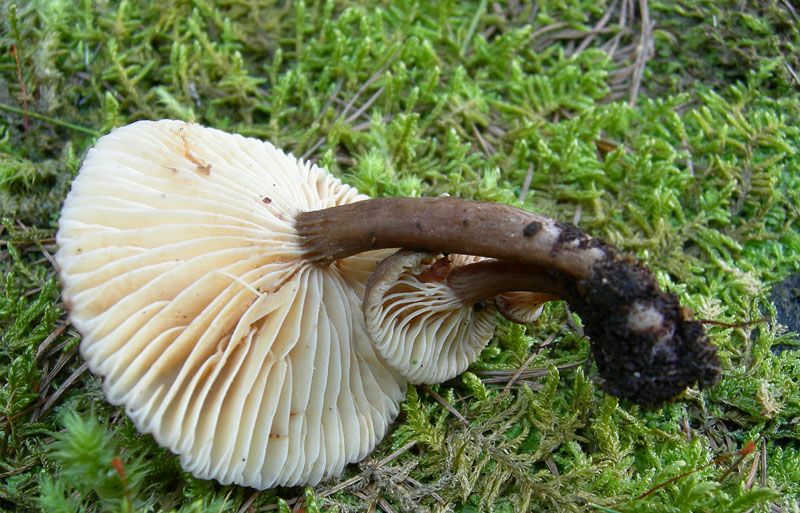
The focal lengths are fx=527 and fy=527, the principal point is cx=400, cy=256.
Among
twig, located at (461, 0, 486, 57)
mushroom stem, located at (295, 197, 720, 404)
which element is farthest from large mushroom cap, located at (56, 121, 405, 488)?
twig, located at (461, 0, 486, 57)

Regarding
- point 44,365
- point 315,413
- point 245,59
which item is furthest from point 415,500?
point 245,59

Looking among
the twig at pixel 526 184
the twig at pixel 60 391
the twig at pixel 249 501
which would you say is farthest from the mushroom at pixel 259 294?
the twig at pixel 526 184

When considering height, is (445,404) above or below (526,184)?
below

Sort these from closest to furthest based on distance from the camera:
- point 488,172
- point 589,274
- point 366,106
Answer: point 589,274 → point 488,172 → point 366,106

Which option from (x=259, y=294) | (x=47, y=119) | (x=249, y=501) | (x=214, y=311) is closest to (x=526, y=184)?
(x=259, y=294)

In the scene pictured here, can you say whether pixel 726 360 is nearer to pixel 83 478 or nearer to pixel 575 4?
pixel 575 4

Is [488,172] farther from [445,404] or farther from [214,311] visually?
[214,311]
